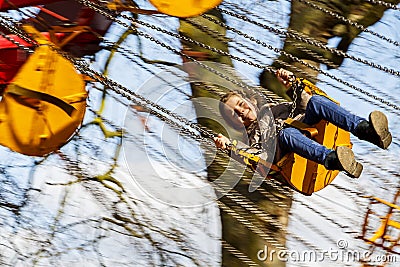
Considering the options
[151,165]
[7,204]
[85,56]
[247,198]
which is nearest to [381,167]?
[247,198]

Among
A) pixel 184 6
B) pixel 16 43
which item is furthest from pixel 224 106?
pixel 16 43

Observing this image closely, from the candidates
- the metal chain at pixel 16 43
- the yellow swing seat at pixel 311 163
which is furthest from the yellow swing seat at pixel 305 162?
the metal chain at pixel 16 43

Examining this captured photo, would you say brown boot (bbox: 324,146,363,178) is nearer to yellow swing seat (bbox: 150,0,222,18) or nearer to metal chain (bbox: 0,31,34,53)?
yellow swing seat (bbox: 150,0,222,18)

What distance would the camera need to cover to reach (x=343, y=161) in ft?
12.7

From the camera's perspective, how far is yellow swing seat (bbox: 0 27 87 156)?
4.07m

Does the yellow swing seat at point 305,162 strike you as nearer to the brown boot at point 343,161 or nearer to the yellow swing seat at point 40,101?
the brown boot at point 343,161

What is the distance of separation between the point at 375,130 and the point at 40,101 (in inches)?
66.1

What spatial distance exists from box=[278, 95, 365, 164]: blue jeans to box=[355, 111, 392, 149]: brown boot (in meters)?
0.04

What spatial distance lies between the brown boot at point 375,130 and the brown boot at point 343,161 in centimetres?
11

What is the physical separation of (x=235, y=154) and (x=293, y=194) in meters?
0.66
